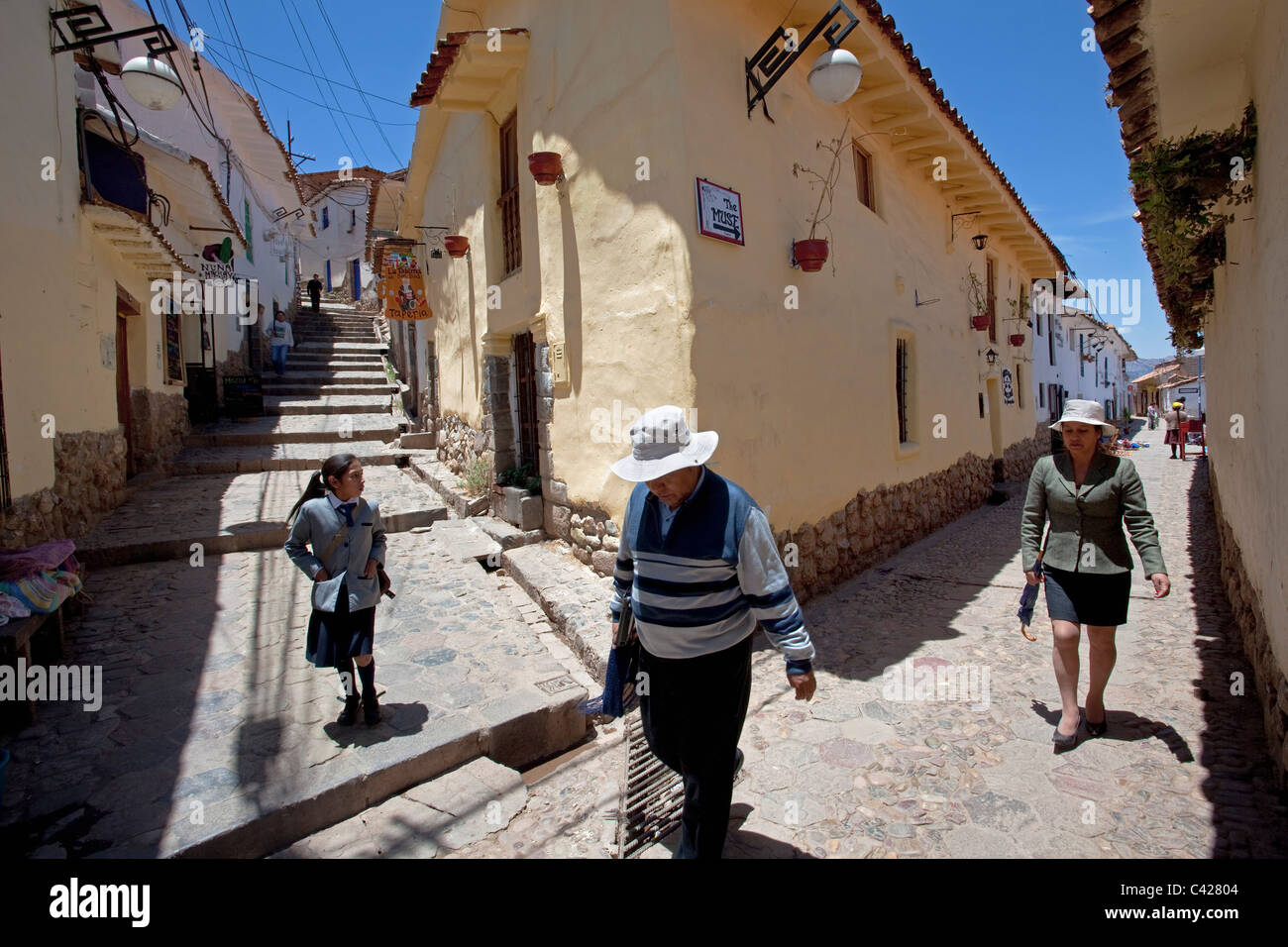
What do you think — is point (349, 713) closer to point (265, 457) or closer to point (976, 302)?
point (265, 457)

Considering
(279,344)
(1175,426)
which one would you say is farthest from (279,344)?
(1175,426)

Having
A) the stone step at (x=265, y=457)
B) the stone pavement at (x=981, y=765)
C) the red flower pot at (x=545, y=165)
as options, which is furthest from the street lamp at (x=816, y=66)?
the stone step at (x=265, y=457)

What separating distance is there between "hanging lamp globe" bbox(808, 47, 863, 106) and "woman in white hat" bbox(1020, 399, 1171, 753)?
11.6ft

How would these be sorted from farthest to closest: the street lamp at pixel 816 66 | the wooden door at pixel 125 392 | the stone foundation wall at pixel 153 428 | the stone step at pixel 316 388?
1. the stone step at pixel 316 388
2. the stone foundation wall at pixel 153 428
3. the wooden door at pixel 125 392
4. the street lamp at pixel 816 66

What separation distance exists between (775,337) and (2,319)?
628 centimetres

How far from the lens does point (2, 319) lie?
4.91m

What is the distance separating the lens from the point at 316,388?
15.8m

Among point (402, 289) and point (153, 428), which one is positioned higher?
point (402, 289)

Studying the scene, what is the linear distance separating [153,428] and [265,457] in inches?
61.2

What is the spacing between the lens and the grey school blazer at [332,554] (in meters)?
3.42

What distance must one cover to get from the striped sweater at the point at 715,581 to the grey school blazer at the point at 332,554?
6.20 ft

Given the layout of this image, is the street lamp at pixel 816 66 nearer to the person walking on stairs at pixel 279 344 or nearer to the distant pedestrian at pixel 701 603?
the distant pedestrian at pixel 701 603

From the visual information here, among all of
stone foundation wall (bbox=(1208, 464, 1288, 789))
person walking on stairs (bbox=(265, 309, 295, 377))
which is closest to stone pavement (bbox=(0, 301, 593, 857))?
stone foundation wall (bbox=(1208, 464, 1288, 789))
